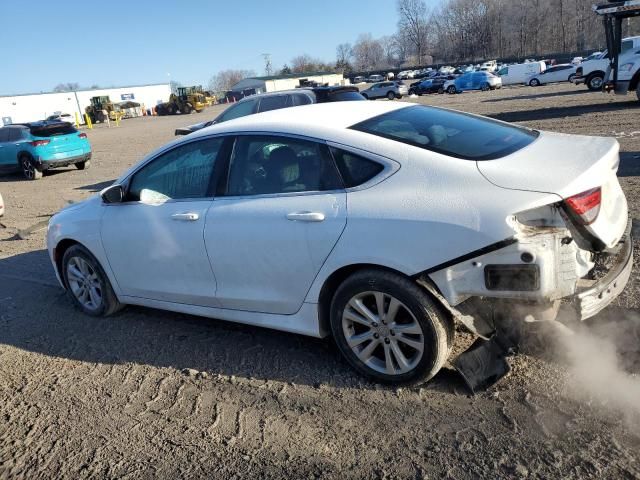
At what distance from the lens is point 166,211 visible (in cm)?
407

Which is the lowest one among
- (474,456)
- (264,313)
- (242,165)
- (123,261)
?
(474,456)

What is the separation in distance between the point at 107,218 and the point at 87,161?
13200 millimetres

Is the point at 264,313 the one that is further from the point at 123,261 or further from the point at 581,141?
the point at 581,141

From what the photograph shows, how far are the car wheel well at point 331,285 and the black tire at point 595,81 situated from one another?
25.2 meters

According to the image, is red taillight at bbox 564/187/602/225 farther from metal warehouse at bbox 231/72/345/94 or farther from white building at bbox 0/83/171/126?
metal warehouse at bbox 231/72/345/94

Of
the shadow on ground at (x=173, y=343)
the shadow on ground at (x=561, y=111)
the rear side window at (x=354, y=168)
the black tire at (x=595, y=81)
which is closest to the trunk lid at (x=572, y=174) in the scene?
the rear side window at (x=354, y=168)

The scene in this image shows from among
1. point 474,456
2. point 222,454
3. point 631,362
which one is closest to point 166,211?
point 222,454

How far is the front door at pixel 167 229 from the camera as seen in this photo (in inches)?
155

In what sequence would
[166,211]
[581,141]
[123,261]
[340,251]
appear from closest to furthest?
[340,251]
[581,141]
[166,211]
[123,261]

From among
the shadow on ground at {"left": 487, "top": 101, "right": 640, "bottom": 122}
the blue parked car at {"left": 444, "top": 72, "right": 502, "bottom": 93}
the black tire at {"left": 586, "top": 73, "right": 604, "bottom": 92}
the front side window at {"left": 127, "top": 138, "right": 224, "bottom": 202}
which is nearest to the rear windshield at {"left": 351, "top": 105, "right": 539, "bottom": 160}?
the front side window at {"left": 127, "top": 138, "right": 224, "bottom": 202}

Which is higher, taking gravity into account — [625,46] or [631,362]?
[625,46]

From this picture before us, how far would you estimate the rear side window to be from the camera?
3238 mm

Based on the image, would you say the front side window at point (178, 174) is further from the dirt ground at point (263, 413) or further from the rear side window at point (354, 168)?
the dirt ground at point (263, 413)

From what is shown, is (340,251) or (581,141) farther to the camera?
(581,141)
